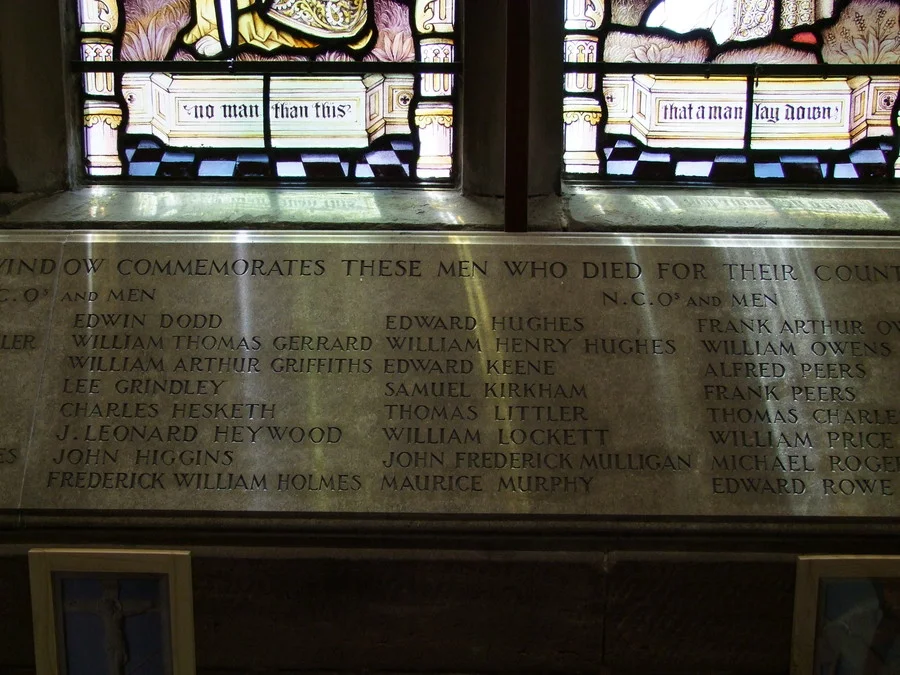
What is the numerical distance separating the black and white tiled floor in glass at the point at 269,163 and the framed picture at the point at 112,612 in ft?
5.22

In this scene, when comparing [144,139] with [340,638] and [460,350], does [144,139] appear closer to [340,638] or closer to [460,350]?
[460,350]

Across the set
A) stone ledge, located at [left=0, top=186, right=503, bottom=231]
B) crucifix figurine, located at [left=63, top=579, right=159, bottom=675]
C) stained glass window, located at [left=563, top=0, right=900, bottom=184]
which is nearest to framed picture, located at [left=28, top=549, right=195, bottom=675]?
crucifix figurine, located at [left=63, top=579, right=159, bottom=675]

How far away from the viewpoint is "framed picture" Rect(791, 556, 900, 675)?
2.03 m

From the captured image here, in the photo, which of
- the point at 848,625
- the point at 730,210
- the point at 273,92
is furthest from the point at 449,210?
the point at 848,625

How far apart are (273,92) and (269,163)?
0.95 ft

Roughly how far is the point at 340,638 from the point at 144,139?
84.0 inches

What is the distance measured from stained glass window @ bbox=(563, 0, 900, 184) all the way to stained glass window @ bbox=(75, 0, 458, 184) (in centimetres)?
58

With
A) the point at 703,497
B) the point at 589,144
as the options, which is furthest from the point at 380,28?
the point at 703,497

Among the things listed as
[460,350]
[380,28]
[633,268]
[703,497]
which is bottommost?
[703,497]

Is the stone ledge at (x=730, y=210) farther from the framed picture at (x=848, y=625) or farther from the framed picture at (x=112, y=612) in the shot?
the framed picture at (x=112, y=612)

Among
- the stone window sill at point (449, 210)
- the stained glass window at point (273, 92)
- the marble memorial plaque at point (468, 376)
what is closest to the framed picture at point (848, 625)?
the marble memorial plaque at point (468, 376)

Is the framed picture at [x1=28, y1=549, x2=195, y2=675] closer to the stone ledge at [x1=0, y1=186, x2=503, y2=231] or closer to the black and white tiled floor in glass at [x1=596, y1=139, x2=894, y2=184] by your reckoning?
the stone ledge at [x1=0, y1=186, x2=503, y2=231]

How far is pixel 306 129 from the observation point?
118 inches

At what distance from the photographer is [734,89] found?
9.84 ft
